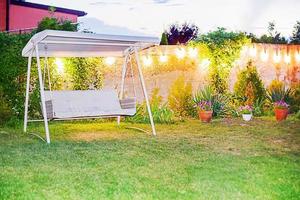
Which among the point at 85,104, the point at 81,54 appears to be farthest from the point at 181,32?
the point at 85,104

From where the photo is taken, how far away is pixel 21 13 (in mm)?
20797

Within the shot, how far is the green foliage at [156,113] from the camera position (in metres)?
10.3

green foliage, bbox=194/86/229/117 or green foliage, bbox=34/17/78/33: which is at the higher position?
green foliage, bbox=34/17/78/33

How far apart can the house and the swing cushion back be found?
11.4 metres

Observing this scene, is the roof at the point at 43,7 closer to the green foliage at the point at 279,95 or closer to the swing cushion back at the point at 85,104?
the green foliage at the point at 279,95

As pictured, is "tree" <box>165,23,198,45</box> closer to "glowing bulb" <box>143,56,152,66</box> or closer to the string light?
the string light

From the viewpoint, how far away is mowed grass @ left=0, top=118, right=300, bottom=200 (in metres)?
4.23

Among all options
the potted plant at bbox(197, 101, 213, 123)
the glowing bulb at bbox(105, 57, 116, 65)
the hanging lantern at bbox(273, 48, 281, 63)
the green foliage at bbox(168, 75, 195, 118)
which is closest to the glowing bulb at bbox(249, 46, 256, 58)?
the hanging lantern at bbox(273, 48, 281, 63)

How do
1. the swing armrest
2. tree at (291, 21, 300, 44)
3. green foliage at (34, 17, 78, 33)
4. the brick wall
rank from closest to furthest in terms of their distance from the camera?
the swing armrest < green foliage at (34, 17, 78, 33) < the brick wall < tree at (291, 21, 300, 44)

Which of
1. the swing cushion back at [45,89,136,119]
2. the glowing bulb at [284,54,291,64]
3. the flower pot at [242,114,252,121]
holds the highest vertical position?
the glowing bulb at [284,54,291,64]

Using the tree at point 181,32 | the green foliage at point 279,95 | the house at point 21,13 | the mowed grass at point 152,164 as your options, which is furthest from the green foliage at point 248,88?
the house at point 21,13

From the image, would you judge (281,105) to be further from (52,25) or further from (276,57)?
(52,25)

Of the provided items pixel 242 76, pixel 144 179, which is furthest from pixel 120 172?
pixel 242 76

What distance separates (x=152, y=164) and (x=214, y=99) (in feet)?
20.2
